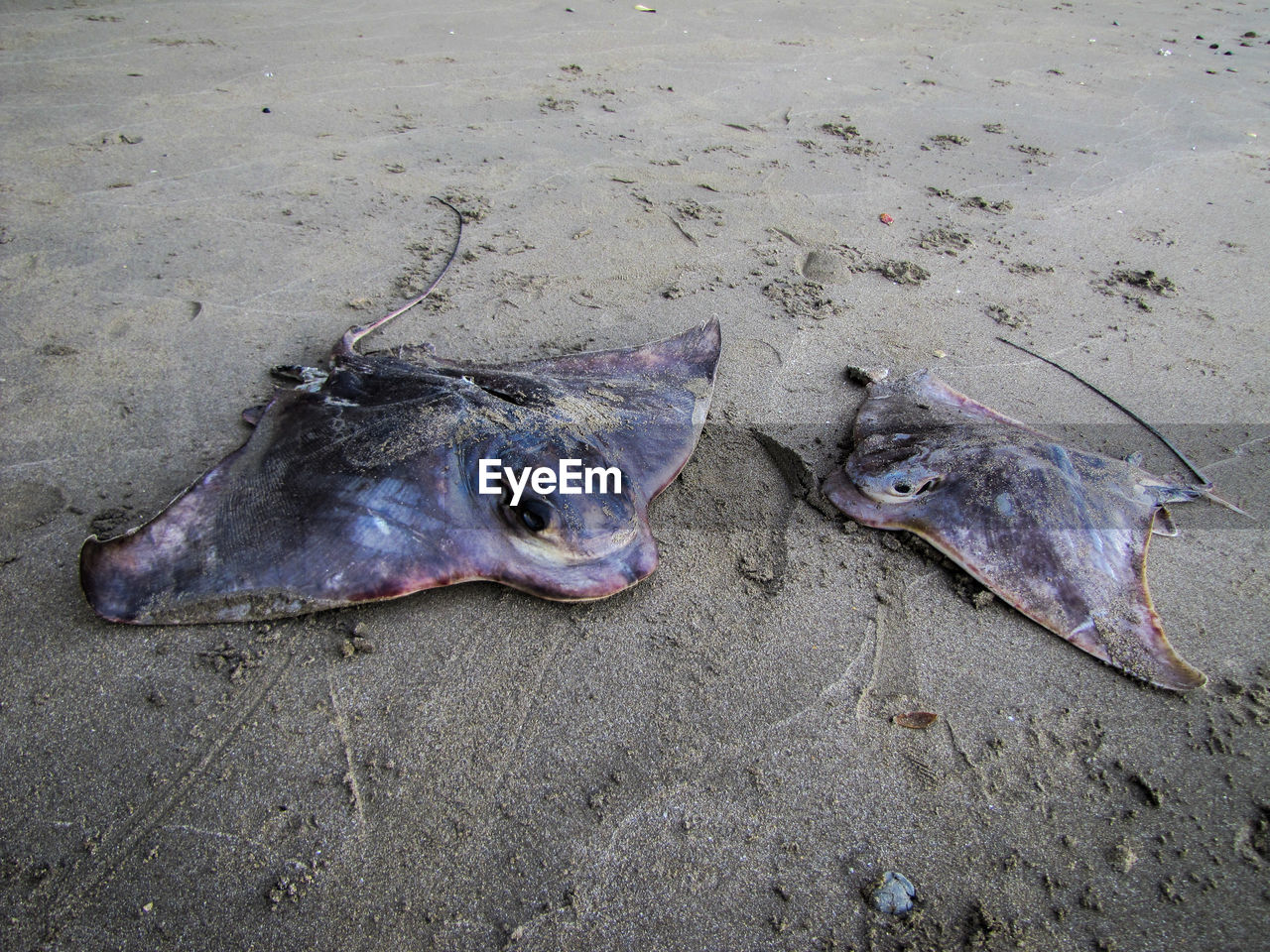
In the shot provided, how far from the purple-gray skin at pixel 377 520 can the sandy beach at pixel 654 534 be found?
8.2 inches

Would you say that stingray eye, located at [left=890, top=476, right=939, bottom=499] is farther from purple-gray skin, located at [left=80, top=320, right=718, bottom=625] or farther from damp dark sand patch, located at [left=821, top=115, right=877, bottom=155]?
damp dark sand patch, located at [left=821, top=115, right=877, bottom=155]

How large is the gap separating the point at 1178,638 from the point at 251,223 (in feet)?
17.6

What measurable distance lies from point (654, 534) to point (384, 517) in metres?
1.03

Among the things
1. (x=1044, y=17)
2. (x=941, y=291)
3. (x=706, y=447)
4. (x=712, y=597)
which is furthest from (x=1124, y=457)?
(x=1044, y=17)

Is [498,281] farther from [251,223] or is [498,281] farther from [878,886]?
[878,886]

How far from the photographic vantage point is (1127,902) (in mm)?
1749

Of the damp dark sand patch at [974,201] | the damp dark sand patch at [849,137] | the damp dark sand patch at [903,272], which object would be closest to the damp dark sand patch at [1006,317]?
the damp dark sand patch at [903,272]

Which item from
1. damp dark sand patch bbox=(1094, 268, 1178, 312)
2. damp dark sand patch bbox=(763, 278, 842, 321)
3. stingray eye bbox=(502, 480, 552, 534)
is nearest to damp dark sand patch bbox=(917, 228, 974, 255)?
damp dark sand patch bbox=(1094, 268, 1178, 312)

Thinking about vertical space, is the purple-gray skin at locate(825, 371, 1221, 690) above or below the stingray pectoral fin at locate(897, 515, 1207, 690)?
above

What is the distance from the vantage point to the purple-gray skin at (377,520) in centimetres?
207

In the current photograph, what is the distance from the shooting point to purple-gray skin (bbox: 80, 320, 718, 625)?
→ 2.07 meters

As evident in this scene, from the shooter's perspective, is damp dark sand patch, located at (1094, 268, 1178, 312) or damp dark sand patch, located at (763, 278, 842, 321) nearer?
damp dark sand patch, located at (763, 278, 842, 321)

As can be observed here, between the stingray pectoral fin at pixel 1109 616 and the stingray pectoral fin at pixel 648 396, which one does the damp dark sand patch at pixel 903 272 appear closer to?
the stingray pectoral fin at pixel 648 396

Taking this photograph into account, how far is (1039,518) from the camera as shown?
240cm
